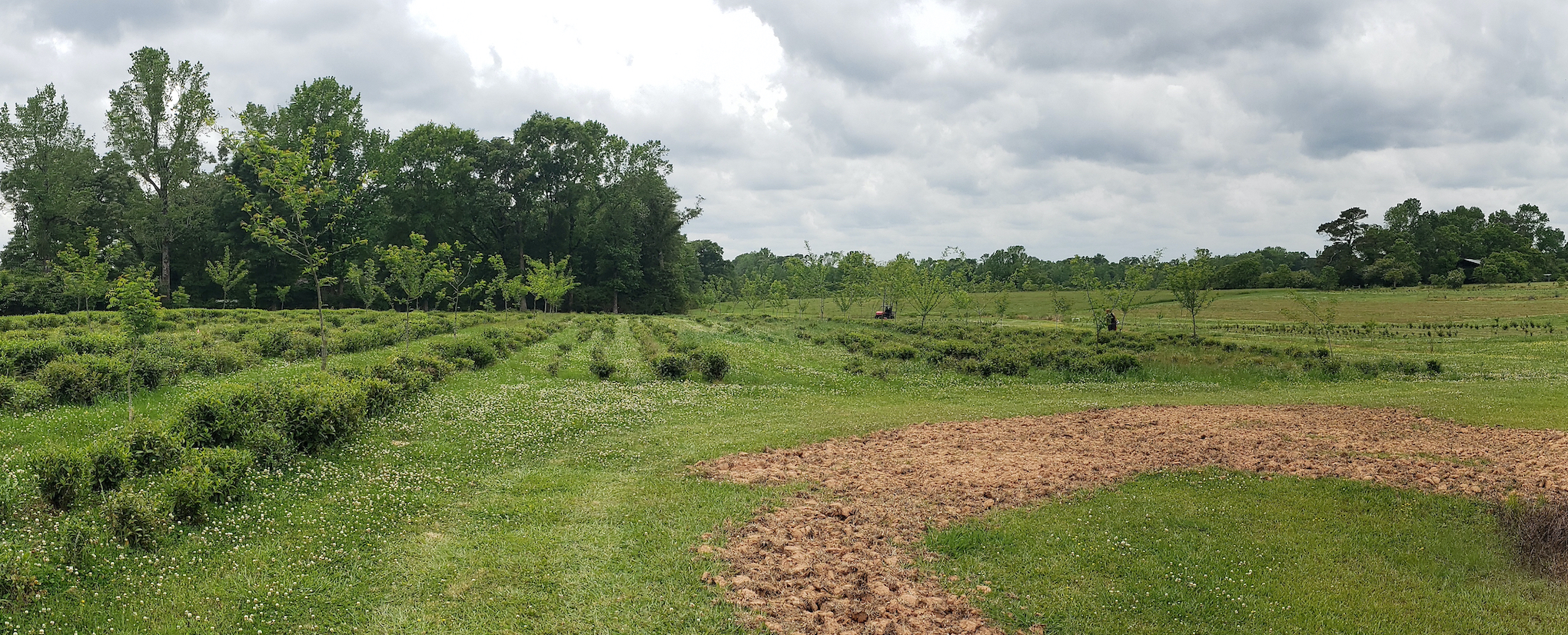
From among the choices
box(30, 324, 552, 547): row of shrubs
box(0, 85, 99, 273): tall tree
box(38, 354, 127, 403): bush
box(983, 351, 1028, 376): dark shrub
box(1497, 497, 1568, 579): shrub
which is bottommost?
box(1497, 497, 1568, 579): shrub

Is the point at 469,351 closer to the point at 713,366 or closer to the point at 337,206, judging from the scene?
the point at 713,366

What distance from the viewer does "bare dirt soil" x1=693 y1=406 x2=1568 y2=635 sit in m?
6.93

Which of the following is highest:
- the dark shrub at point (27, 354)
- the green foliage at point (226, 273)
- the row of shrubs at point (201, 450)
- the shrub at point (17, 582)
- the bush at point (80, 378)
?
the green foliage at point (226, 273)

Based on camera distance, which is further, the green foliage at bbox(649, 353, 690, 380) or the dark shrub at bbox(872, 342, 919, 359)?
the dark shrub at bbox(872, 342, 919, 359)

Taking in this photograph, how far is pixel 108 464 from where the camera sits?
811 centimetres

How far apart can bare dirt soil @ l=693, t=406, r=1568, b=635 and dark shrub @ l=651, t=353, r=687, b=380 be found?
10.0 metres

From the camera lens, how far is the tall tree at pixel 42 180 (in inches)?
2388

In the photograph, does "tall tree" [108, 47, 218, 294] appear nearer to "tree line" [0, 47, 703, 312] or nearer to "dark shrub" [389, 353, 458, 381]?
"tree line" [0, 47, 703, 312]

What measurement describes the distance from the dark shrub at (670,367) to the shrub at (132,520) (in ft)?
53.3

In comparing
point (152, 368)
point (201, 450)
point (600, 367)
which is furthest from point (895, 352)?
point (201, 450)

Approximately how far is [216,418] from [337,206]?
65.1 m

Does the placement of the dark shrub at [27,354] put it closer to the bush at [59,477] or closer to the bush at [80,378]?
the bush at [80,378]

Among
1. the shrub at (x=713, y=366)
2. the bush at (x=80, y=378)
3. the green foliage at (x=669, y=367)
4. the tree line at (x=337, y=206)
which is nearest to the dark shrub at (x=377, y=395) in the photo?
the bush at (x=80, y=378)

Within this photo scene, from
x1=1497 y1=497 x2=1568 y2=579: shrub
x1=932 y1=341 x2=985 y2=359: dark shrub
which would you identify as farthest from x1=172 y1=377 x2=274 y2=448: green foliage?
x1=932 y1=341 x2=985 y2=359: dark shrub
